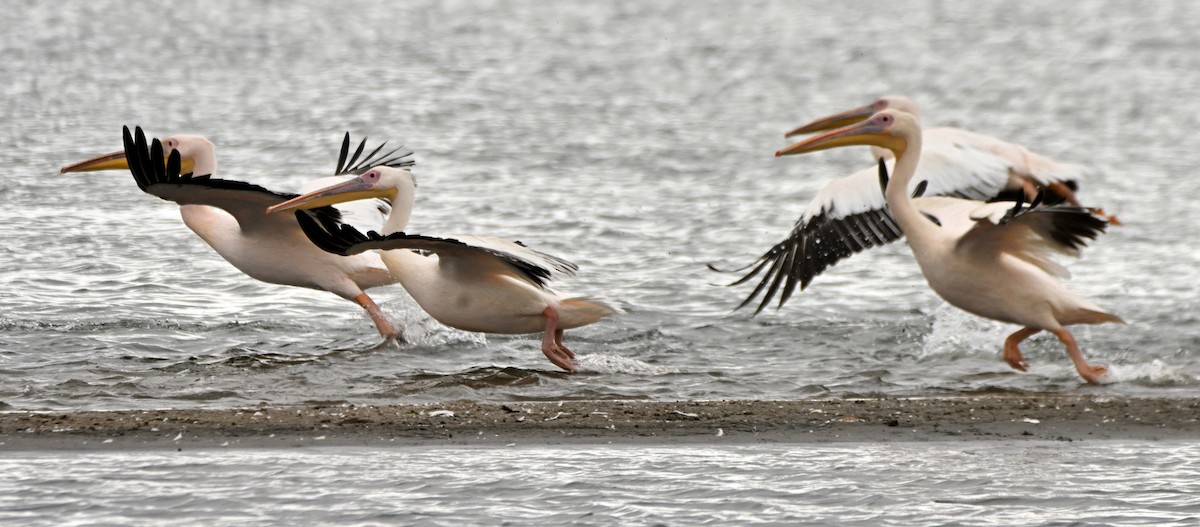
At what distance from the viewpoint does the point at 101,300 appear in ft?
26.6

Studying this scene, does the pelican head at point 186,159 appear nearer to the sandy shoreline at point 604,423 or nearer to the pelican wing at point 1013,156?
the sandy shoreline at point 604,423

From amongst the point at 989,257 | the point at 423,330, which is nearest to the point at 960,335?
the point at 989,257

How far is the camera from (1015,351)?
22.2ft

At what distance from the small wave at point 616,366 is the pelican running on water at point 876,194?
0.74 meters

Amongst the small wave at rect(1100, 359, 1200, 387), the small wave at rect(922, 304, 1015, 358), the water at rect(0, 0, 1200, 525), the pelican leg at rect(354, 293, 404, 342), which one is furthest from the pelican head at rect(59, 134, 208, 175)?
the small wave at rect(1100, 359, 1200, 387)

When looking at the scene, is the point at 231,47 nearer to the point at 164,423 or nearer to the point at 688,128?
the point at 688,128

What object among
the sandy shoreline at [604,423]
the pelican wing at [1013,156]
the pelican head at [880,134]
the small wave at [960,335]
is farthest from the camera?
the pelican wing at [1013,156]

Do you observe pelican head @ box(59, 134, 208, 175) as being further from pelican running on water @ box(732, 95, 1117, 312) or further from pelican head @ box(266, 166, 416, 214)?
pelican running on water @ box(732, 95, 1117, 312)

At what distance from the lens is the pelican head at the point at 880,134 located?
6.84m

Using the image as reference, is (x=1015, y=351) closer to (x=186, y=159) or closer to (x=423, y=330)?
(x=423, y=330)

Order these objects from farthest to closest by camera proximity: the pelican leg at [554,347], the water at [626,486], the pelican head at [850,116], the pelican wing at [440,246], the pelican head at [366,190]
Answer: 1. the pelican head at [850,116]
2. the pelican head at [366,190]
3. the pelican leg at [554,347]
4. the pelican wing at [440,246]
5. the water at [626,486]

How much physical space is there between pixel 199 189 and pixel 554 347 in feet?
5.20

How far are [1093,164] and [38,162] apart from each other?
335 inches

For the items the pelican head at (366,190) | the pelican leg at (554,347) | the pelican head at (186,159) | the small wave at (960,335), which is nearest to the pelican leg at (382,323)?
the pelican head at (366,190)
